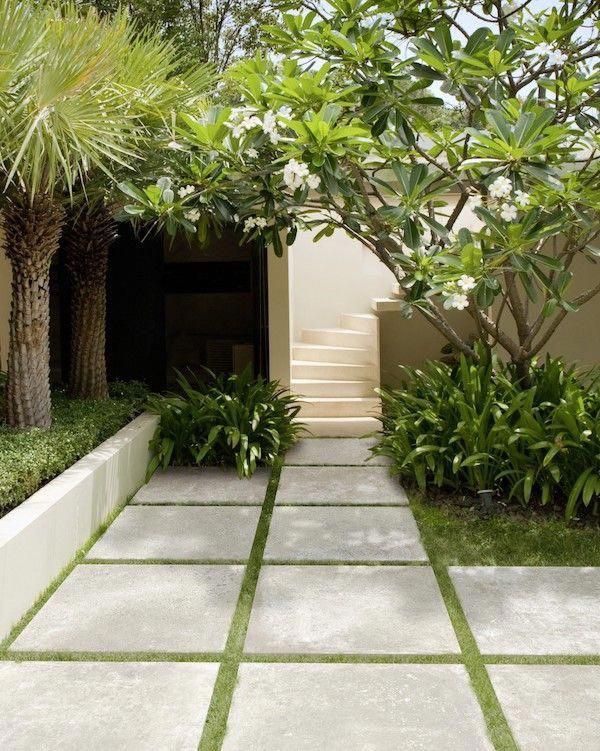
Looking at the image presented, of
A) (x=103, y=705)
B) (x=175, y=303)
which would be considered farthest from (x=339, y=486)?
(x=175, y=303)

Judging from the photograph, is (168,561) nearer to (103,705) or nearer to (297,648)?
(297,648)

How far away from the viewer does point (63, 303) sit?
7.23m

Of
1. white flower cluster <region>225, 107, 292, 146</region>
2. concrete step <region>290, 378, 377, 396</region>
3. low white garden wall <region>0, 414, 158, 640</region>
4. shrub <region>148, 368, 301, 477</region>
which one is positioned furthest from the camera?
concrete step <region>290, 378, 377, 396</region>

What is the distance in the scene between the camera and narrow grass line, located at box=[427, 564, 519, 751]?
2281 millimetres

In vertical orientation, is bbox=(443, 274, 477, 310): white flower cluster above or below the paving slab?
above

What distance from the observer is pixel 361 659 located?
9.05 ft

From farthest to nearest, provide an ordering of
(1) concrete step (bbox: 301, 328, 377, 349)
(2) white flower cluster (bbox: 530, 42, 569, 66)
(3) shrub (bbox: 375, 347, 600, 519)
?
1. (1) concrete step (bbox: 301, 328, 377, 349)
2. (3) shrub (bbox: 375, 347, 600, 519)
3. (2) white flower cluster (bbox: 530, 42, 569, 66)

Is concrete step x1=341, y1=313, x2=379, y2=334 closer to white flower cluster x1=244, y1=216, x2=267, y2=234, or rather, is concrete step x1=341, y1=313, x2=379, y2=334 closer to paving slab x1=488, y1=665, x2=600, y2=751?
white flower cluster x1=244, y1=216, x2=267, y2=234

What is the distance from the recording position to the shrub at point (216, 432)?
5441 mm

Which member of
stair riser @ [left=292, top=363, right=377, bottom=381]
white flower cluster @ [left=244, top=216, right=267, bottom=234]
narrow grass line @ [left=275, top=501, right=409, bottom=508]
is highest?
white flower cluster @ [left=244, top=216, right=267, bottom=234]

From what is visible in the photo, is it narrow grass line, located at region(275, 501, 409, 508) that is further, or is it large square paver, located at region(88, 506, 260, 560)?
narrow grass line, located at region(275, 501, 409, 508)

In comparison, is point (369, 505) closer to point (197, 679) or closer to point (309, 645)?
point (309, 645)

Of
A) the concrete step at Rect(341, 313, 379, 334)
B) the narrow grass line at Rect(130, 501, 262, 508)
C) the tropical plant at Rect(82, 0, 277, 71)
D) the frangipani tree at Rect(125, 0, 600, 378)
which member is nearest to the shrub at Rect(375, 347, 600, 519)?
the frangipani tree at Rect(125, 0, 600, 378)

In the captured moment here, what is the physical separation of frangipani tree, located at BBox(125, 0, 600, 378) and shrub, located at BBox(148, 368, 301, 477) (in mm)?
1543
